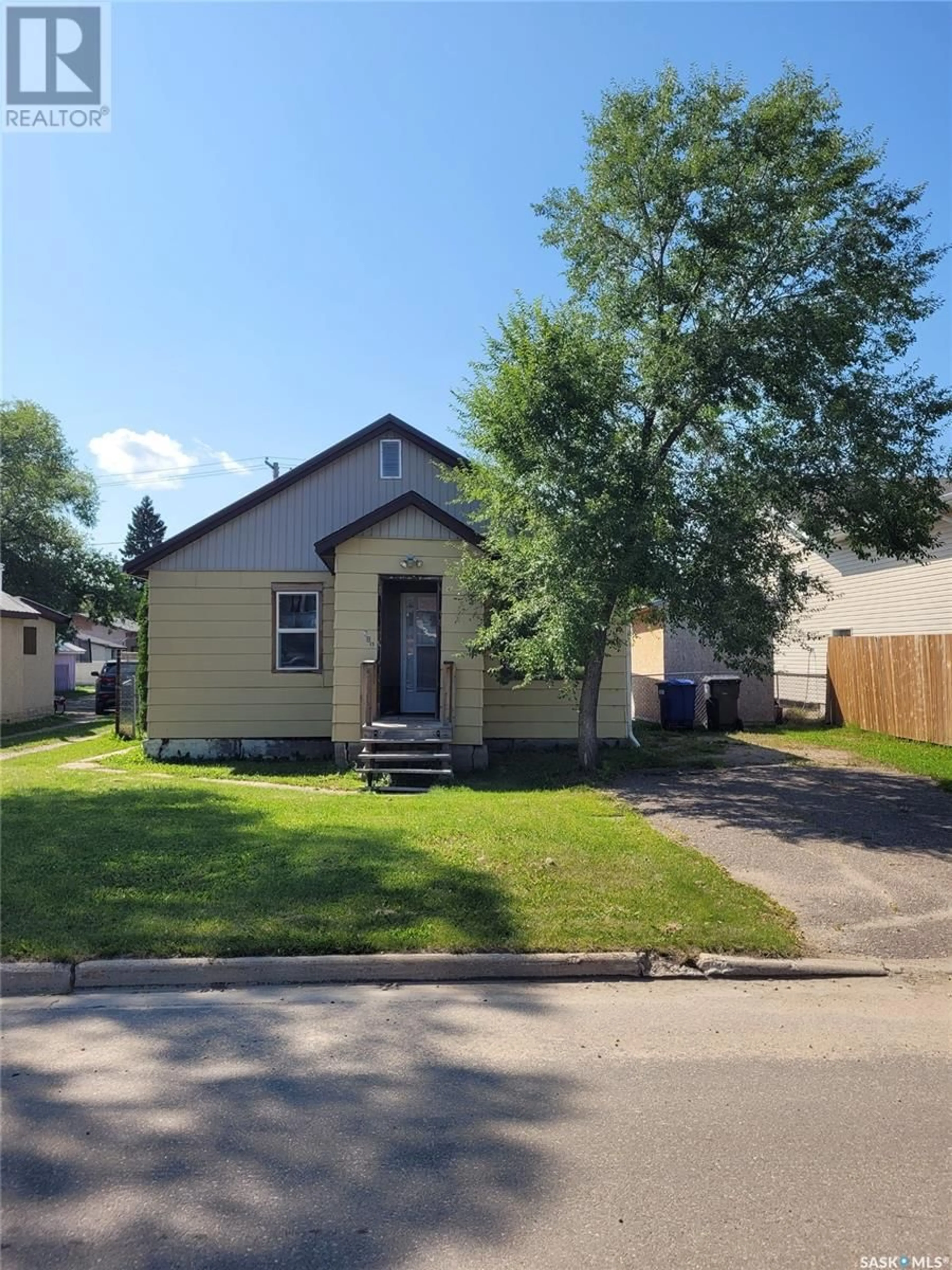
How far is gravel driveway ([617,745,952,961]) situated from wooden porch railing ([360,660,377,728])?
388 cm

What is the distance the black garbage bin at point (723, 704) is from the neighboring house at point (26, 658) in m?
17.6

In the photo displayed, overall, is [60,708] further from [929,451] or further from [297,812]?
[929,451]

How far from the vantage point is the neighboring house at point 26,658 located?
882 inches

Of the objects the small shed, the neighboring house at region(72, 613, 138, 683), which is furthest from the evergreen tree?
the small shed

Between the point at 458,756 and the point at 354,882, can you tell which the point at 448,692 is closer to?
the point at 458,756

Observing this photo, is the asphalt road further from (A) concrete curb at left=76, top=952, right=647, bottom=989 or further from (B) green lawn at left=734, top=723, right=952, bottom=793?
(B) green lawn at left=734, top=723, right=952, bottom=793

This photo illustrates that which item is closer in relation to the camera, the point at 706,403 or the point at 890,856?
the point at 890,856

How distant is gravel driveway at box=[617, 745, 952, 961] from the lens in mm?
6117

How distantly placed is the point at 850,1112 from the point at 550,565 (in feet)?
25.7

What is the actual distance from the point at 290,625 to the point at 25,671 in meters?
12.7

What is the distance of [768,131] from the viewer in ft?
36.9

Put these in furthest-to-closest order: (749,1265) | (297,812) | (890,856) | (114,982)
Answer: (297,812) → (890,856) → (114,982) → (749,1265)

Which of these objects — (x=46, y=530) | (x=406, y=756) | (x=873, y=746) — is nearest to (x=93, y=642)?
(x=46, y=530)

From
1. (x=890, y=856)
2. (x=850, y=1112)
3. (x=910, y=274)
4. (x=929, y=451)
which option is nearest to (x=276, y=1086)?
(x=850, y=1112)
